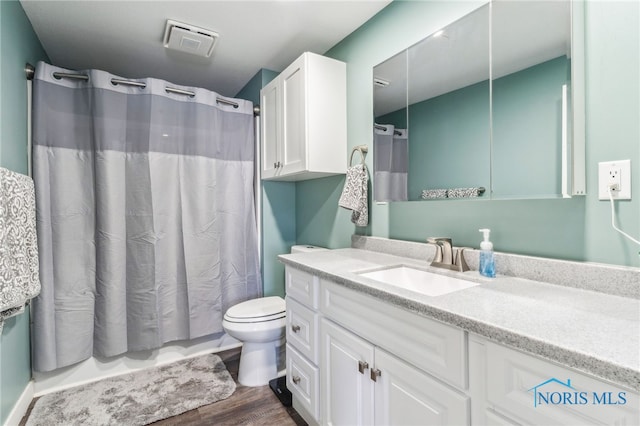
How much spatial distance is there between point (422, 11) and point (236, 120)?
1.52m

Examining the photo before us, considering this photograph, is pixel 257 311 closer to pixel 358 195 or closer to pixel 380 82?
pixel 358 195

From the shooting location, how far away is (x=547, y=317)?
0.75 metres

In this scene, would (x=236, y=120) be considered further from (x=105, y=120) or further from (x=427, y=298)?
(x=427, y=298)

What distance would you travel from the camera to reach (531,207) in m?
1.16

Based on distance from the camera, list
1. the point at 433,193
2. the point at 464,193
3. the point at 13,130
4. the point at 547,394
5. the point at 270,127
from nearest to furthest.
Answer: the point at 547,394 < the point at 464,193 < the point at 433,193 < the point at 13,130 < the point at 270,127

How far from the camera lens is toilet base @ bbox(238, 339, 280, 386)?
1.98m

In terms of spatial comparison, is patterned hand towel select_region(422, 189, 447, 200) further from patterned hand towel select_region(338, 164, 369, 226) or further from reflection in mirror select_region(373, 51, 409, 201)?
patterned hand towel select_region(338, 164, 369, 226)

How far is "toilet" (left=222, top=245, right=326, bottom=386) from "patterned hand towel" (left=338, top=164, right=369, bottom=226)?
826 mm

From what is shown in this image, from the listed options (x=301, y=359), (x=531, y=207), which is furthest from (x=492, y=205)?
(x=301, y=359)

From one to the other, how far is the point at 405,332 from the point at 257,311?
4.28 feet

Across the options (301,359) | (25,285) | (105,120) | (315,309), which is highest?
(105,120)

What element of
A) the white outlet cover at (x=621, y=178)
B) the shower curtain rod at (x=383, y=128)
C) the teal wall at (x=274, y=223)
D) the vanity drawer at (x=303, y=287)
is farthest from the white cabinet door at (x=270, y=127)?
the white outlet cover at (x=621, y=178)

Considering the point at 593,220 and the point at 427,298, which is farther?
the point at 593,220

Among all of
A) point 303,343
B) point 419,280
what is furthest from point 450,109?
point 303,343
